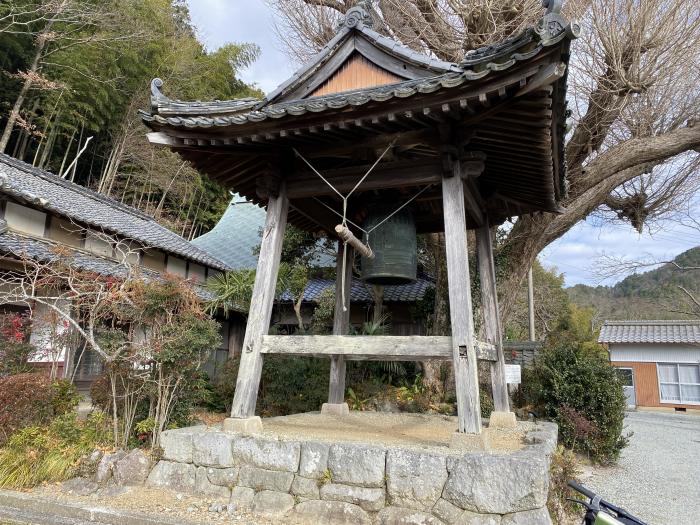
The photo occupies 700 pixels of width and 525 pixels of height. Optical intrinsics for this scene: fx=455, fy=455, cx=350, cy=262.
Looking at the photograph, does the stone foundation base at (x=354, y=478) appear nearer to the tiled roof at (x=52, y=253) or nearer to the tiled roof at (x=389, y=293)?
the tiled roof at (x=52, y=253)

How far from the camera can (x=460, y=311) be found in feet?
14.0

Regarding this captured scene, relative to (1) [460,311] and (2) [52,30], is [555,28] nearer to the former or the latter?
(1) [460,311]

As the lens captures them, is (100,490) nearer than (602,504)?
No

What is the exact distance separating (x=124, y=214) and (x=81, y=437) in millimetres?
11304

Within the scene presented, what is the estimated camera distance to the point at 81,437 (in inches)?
208

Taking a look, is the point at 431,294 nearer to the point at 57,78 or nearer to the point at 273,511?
the point at 273,511

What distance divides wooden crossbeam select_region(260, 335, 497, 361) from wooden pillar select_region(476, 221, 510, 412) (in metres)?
1.04

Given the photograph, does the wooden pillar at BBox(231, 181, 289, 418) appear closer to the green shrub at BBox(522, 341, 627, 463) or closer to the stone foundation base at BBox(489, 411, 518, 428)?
the stone foundation base at BBox(489, 411, 518, 428)

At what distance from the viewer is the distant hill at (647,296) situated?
26.5 metres

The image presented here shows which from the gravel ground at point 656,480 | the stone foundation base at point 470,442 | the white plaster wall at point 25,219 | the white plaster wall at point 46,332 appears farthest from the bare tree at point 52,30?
the gravel ground at point 656,480

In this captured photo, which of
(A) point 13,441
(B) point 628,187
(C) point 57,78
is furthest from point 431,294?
(C) point 57,78

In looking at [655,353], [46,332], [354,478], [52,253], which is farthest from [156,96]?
[655,353]

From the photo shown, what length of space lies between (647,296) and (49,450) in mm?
37740

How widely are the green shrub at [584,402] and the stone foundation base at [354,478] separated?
11.7 feet
